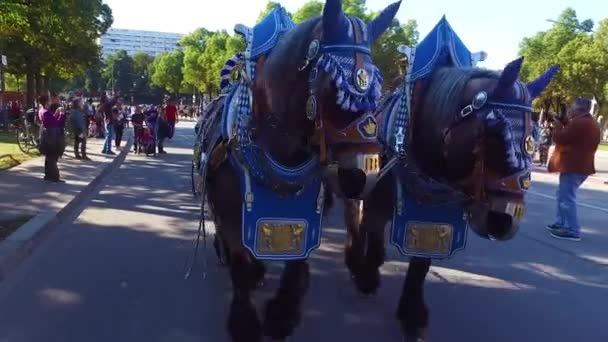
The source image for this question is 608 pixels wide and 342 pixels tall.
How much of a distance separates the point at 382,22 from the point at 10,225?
5.81 meters

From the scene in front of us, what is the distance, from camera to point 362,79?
9.32ft

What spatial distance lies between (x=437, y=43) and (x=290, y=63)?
4.60 ft

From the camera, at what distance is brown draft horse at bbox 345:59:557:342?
2953 mm

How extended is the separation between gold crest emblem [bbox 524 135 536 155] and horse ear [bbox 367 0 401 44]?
0.98 meters

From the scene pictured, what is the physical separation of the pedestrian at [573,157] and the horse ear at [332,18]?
649cm

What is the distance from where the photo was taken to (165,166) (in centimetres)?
1536

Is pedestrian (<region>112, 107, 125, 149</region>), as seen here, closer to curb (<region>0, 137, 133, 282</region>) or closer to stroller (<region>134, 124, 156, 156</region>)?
stroller (<region>134, 124, 156, 156</region>)

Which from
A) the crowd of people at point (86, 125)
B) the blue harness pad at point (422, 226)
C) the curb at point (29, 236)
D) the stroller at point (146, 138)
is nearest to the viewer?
the blue harness pad at point (422, 226)

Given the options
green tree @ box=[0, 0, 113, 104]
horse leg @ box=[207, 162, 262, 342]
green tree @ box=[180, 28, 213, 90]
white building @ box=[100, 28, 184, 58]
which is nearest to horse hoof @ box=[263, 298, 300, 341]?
horse leg @ box=[207, 162, 262, 342]

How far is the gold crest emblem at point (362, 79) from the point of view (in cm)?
282

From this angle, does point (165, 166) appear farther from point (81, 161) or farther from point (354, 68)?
point (354, 68)

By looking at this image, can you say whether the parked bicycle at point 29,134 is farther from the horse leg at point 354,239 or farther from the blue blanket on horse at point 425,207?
the blue blanket on horse at point 425,207

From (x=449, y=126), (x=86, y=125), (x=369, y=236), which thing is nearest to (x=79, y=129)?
(x=86, y=125)

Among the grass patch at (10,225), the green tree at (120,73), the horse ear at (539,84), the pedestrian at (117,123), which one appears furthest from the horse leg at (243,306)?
the green tree at (120,73)
